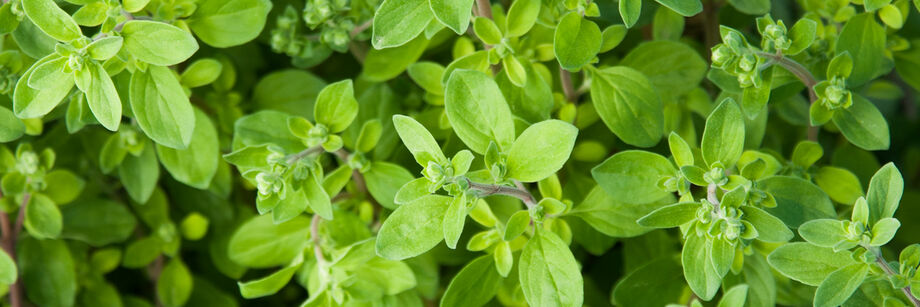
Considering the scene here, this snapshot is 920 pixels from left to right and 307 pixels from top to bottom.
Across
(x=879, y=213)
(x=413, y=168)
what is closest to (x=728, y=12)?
(x=879, y=213)

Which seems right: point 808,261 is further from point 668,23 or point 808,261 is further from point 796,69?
point 668,23

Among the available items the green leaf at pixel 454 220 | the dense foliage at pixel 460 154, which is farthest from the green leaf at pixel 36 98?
the green leaf at pixel 454 220

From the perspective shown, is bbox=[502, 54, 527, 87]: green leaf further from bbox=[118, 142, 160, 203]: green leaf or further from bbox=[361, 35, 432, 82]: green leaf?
bbox=[118, 142, 160, 203]: green leaf

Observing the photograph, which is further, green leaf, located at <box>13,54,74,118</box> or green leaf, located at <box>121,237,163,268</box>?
green leaf, located at <box>121,237,163,268</box>

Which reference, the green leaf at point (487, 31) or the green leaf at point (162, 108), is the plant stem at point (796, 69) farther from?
the green leaf at point (162, 108)

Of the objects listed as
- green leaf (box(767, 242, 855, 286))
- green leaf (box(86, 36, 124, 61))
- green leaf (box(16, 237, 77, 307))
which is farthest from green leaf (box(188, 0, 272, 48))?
green leaf (box(767, 242, 855, 286))

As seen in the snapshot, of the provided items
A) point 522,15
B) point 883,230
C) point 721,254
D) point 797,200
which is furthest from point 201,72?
point 883,230
